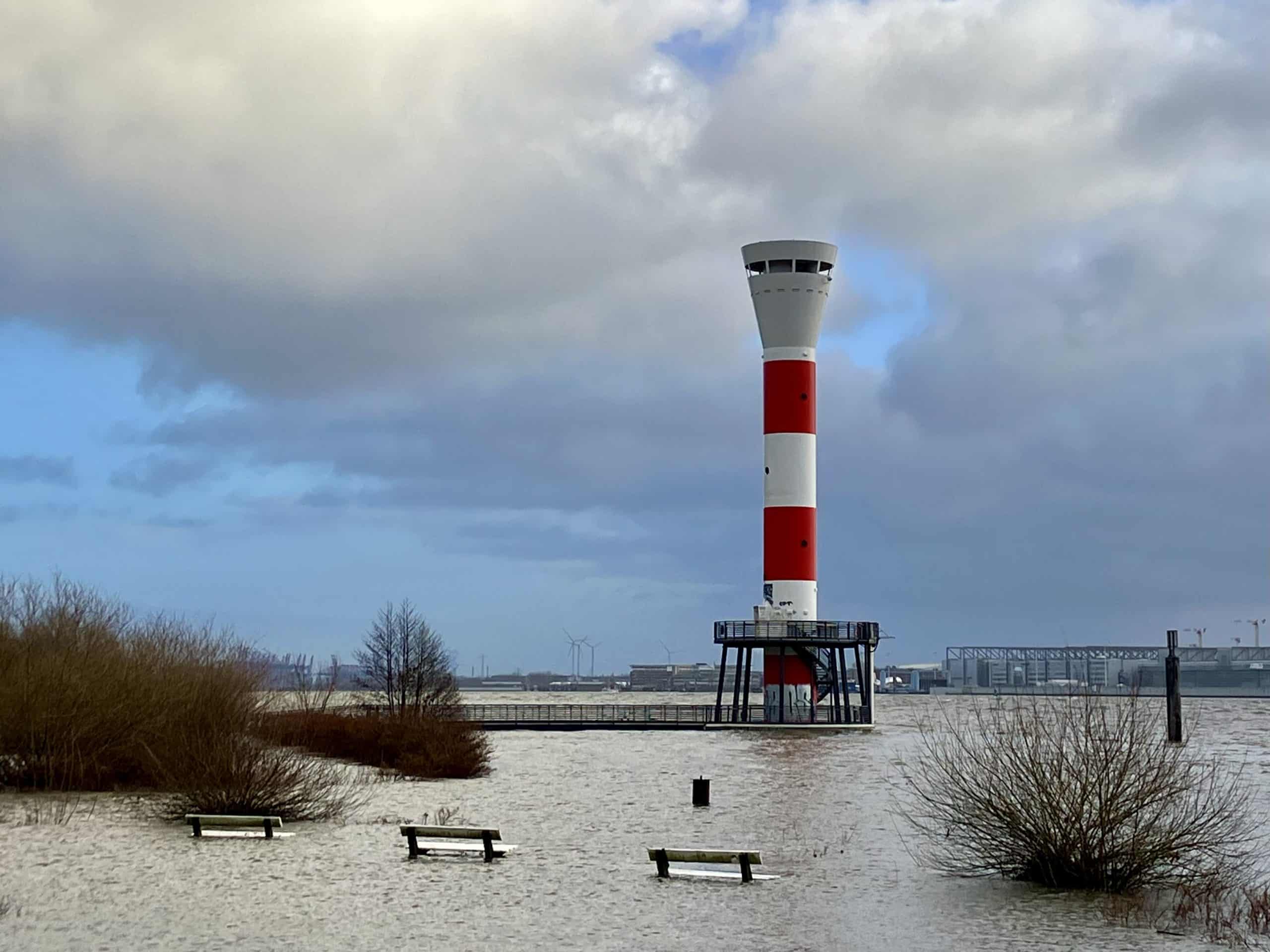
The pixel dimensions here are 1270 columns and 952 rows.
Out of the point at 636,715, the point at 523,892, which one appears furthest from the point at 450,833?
the point at 636,715

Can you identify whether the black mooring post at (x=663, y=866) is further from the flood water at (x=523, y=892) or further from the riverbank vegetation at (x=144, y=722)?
the riverbank vegetation at (x=144, y=722)

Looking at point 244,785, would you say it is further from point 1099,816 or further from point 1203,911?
point 1203,911

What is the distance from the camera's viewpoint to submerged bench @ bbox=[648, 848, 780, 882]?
2248cm

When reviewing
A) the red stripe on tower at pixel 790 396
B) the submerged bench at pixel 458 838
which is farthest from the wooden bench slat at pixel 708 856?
the red stripe on tower at pixel 790 396

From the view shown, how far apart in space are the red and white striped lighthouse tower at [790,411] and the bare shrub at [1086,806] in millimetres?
48072

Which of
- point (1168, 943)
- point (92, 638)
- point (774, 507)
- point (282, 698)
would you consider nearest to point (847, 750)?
point (774, 507)

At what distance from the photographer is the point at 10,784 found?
102 ft

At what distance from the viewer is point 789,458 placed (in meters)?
70.5

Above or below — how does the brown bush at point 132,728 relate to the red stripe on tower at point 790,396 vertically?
below

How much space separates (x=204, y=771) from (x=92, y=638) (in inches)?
328

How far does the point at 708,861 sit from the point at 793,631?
161 ft

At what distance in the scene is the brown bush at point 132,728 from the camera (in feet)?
90.9

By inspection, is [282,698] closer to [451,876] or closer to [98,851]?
[98,851]

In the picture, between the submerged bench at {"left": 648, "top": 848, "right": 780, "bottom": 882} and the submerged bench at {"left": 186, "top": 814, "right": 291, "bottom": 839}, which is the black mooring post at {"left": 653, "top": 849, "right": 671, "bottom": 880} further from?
the submerged bench at {"left": 186, "top": 814, "right": 291, "bottom": 839}
